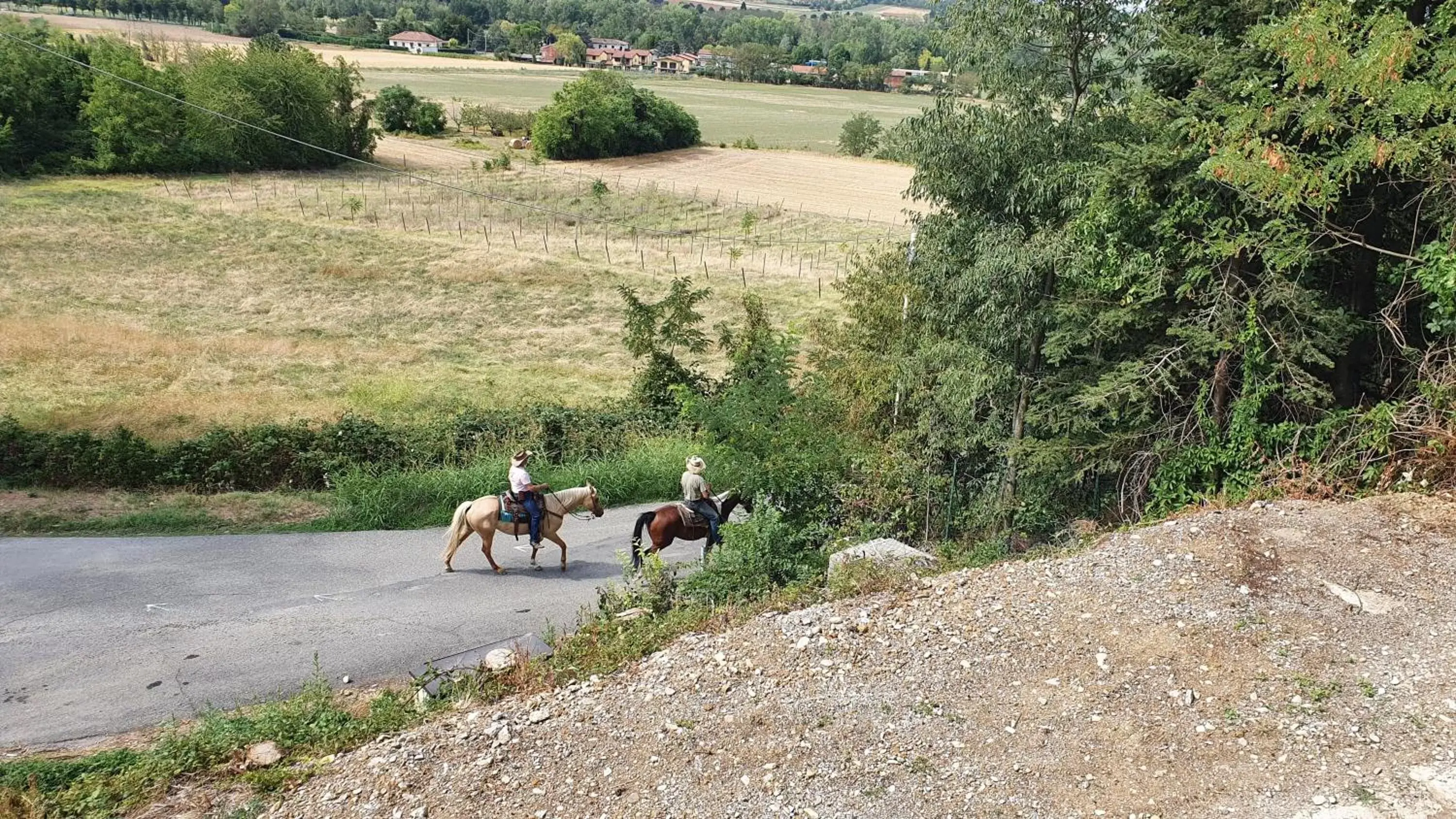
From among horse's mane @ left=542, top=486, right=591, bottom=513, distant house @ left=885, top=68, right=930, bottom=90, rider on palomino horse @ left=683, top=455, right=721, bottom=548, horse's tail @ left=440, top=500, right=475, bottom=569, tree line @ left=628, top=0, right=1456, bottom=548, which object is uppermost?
distant house @ left=885, top=68, right=930, bottom=90

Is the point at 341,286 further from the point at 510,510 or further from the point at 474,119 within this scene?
the point at 474,119

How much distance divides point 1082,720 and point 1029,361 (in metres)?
8.47

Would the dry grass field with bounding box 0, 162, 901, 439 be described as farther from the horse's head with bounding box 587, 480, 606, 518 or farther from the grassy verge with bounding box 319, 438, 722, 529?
the horse's head with bounding box 587, 480, 606, 518

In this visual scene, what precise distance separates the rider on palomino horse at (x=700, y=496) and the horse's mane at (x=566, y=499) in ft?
5.66

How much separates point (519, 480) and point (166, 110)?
59.4 meters

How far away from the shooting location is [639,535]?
1311cm

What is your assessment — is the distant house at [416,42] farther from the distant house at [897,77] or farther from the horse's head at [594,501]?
the horse's head at [594,501]

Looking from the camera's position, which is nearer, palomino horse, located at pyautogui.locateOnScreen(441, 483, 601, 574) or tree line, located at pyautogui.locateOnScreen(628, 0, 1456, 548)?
tree line, located at pyautogui.locateOnScreen(628, 0, 1456, 548)

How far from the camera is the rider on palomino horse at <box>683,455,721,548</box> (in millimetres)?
13773

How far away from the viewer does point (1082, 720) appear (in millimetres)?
7375

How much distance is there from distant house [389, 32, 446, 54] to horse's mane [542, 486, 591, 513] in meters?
157

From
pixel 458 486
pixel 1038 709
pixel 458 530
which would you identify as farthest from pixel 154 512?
pixel 1038 709

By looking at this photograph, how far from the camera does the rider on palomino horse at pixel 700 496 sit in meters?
13.8

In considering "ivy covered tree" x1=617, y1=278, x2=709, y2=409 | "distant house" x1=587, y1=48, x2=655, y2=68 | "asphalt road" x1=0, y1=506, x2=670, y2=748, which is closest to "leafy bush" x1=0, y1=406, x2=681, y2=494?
"ivy covered tree" x1=617, y1=278, x2=709, y2=409
